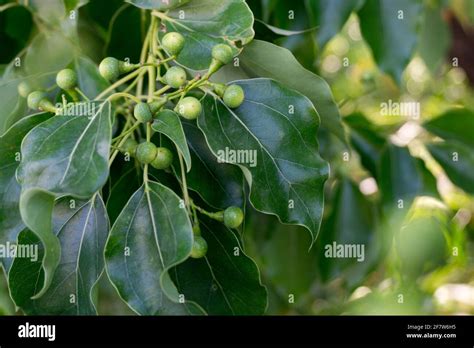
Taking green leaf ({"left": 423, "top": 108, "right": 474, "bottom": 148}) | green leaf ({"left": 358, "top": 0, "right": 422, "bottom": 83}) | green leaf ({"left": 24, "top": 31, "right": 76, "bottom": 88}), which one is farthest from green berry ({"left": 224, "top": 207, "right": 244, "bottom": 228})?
green leaf ({"left": 423, "top": 108, "right": 474, "bottom": 148})

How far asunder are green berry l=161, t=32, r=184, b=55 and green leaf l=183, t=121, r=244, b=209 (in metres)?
0.13

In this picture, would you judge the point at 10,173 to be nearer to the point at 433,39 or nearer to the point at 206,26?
the point at 206,26

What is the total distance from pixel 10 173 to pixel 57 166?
0.18 meters

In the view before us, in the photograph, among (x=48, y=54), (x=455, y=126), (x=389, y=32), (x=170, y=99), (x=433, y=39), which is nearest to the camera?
(x=170, y=99)

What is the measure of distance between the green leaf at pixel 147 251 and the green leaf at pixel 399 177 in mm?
624

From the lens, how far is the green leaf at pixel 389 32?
1.21 meters

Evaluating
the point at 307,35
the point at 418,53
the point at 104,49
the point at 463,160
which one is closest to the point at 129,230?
the point at 104,49

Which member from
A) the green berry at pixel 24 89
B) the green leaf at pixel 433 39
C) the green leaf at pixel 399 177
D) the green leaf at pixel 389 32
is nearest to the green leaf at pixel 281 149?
the green berry at pixel 24 89

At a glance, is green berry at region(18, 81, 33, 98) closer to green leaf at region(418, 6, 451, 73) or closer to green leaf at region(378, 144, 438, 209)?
green leaf at region(378, 144, 438, 209)

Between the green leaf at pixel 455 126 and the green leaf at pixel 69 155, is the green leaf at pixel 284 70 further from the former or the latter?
the green leaf at pixel 455 126

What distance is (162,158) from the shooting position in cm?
82

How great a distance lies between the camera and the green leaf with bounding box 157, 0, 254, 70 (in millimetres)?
846

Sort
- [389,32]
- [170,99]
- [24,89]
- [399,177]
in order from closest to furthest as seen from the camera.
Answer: [170,99] → [24,89] → [389,32] → [399,177]

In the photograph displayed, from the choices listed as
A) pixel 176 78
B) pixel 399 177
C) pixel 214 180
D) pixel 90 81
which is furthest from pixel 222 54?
pixel 399 177
